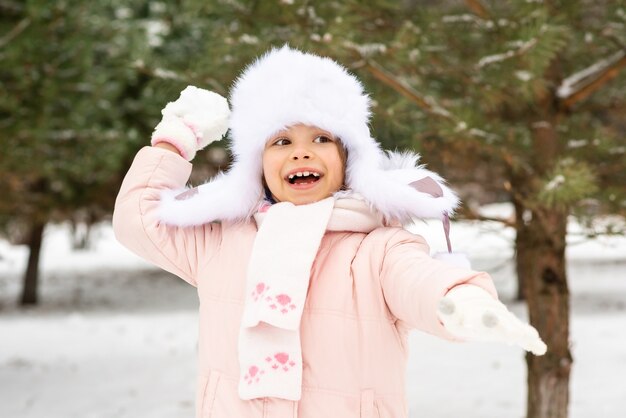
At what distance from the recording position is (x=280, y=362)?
1856 millimetres

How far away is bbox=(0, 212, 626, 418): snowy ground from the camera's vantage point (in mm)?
5691

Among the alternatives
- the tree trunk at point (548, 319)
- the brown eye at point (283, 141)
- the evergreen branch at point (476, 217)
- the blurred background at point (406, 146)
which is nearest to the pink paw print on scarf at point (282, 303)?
the brown eye at point (283, 141)

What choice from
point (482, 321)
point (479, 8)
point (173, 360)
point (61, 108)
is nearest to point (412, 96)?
point (479, 8)

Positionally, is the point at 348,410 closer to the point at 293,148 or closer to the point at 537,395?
the point at 293,148

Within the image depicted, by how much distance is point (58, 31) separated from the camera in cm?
701

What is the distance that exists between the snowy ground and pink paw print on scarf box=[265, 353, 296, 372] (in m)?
1.86

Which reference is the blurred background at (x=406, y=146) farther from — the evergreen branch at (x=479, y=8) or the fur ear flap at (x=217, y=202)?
the fur ear flap at (x=217, y=202)

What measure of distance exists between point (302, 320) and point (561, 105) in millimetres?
3007

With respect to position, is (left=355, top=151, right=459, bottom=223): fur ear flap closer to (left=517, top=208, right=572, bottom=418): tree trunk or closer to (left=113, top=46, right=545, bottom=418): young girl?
(left=113, top=46, right=545, bottom=418): young girl

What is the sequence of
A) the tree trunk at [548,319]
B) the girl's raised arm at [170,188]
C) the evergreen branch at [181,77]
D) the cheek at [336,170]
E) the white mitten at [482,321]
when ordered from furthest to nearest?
the tree trunk at [548,319]
the evergreen branch at [181,77]
the girl's raised arm at [170,188]
the cheek at [336,170]
the white mitten at [482,321]

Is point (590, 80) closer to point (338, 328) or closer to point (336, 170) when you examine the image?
point (336, 170)

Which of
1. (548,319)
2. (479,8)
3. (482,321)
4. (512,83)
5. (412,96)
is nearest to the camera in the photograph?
(482,321)

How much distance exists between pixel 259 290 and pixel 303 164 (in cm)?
37

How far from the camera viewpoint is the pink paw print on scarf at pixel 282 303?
1835 mm
